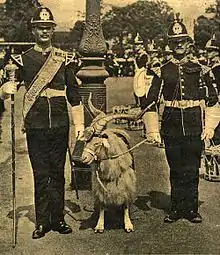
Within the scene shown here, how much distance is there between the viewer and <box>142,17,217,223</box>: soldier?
696 centimetres

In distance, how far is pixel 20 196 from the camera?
8.77 meters

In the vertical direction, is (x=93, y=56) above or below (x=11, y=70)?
above

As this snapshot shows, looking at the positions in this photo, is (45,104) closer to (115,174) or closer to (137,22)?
(115,174)

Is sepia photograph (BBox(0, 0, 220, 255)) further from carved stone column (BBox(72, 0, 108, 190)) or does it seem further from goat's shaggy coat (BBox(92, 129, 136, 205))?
carved stone column (BBox(72, 0, 108, 190))

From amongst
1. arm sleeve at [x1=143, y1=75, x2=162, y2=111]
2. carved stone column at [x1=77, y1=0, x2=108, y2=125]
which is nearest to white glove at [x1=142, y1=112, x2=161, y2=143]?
arm sleeve at [x1=143, y1=75, x2=162, y2=111]

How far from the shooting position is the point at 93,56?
893 centimetres

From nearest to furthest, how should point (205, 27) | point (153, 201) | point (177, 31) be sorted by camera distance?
point (177, 31) < point (153, 201) < point (205, 27)

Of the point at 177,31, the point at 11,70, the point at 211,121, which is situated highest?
the point at 177,31

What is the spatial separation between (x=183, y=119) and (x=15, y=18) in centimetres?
3789

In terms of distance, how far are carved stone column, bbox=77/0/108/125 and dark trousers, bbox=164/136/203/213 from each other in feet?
6.34

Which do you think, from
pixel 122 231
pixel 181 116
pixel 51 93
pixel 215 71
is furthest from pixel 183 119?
pixel 51 93

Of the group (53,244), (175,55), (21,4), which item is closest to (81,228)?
(53,244)

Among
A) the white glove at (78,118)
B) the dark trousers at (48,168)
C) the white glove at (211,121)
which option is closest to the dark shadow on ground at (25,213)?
the dark trousers at (48,168)

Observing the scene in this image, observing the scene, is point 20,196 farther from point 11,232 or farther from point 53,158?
point 53,158
